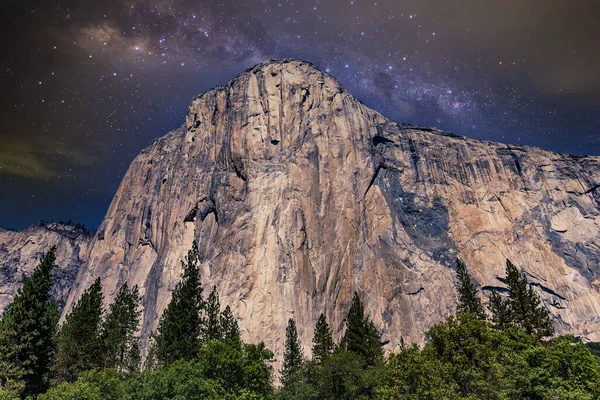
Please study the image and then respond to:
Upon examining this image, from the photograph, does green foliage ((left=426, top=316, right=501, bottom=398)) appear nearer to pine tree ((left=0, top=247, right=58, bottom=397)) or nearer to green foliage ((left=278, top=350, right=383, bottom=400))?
green foliage ((left=278, top=350, right=383, bottom=400))

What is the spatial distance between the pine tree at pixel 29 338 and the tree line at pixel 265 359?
95 mm

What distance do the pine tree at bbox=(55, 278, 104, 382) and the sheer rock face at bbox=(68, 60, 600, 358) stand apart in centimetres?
2794

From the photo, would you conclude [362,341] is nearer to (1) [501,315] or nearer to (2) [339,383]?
(2) [339,383]

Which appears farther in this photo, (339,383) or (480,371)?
(339,383)

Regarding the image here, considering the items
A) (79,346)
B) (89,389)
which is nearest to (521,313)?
(89,389)

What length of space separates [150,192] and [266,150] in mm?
44644

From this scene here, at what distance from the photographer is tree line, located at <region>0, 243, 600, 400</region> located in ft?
68.8

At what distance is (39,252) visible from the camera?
150 m

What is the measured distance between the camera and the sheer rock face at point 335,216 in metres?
73.9

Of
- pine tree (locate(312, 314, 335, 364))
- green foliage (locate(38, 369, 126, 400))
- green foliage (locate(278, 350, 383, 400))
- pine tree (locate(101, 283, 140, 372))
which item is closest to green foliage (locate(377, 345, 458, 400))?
green foliage (locate(278, 350, 383, 400))

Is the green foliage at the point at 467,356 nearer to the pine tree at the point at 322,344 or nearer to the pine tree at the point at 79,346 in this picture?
the pine tree at the point at 322,344

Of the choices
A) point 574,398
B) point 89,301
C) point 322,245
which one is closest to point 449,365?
point 574,398

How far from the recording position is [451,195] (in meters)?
96.6

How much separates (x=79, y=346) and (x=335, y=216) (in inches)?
2143
